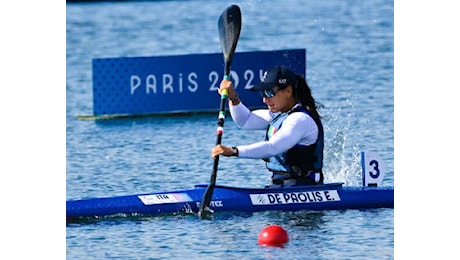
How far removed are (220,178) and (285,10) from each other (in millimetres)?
20901

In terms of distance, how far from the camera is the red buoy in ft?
41.9

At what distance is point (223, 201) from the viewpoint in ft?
45.6

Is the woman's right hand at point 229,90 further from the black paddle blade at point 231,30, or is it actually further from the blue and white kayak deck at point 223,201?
the black paddle blade at point 231,30

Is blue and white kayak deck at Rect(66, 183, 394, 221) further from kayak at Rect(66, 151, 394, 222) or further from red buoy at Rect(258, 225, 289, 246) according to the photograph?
red buoy at Rect(258, 225, 289, 246)

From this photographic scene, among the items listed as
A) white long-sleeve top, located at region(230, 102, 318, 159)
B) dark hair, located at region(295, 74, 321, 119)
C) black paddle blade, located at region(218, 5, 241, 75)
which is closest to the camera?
white long-sleeve top, located at region(230, 102, 318, 159)

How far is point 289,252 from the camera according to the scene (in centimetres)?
1259

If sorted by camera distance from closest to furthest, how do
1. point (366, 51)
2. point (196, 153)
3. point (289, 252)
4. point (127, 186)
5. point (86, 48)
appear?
point (289, 252) → point (127, 186) → point (196, 153) → point (366, 51) → point (86, 48)

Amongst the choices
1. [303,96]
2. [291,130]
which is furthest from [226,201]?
[303,96]

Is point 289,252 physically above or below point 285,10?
below

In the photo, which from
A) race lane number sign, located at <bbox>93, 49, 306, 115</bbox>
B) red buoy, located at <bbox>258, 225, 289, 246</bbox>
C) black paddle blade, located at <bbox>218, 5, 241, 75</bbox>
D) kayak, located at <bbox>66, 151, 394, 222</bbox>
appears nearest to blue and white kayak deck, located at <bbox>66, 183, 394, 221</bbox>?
kayak, located at <bbox>66, 151, 394, 222</bbox>

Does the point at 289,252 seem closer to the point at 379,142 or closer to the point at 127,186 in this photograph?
the point at 127,186

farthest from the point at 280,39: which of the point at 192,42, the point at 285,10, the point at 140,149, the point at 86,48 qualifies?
the point at 140,149

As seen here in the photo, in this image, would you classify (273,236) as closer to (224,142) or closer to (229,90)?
(229,90)

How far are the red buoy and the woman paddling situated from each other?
93cm
